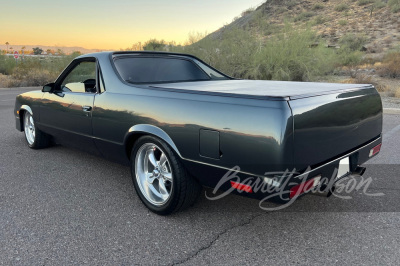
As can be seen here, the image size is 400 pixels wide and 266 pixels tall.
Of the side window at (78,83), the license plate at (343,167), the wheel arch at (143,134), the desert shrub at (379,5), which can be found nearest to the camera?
the license plate at (343,167)

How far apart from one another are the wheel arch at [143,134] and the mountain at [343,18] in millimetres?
25197

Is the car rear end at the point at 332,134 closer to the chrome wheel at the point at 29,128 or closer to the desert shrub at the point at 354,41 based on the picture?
the chrome wheel at the point at 29,128

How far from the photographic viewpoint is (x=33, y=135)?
18.4 feet

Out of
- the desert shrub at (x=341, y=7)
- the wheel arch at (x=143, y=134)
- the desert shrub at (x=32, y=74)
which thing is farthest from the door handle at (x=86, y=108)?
the desert shrub at (x=341, y=7)

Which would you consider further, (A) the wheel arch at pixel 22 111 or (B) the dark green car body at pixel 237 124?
(A) the wheel arch at pixel 22 111

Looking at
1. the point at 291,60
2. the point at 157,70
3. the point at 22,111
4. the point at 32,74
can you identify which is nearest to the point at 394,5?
the point at 291,60

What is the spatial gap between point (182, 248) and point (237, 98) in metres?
1.23

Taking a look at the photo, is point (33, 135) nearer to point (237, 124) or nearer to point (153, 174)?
point (153, 174)

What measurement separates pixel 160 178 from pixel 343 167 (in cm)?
166

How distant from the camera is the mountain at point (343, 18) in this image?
1261 inches

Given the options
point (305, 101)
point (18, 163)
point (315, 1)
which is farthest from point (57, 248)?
point (315, 1)

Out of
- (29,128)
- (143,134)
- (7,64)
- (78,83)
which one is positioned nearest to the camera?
(143,134)

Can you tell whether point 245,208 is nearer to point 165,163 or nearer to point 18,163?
point 165,163

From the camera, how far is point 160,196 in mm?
3377
